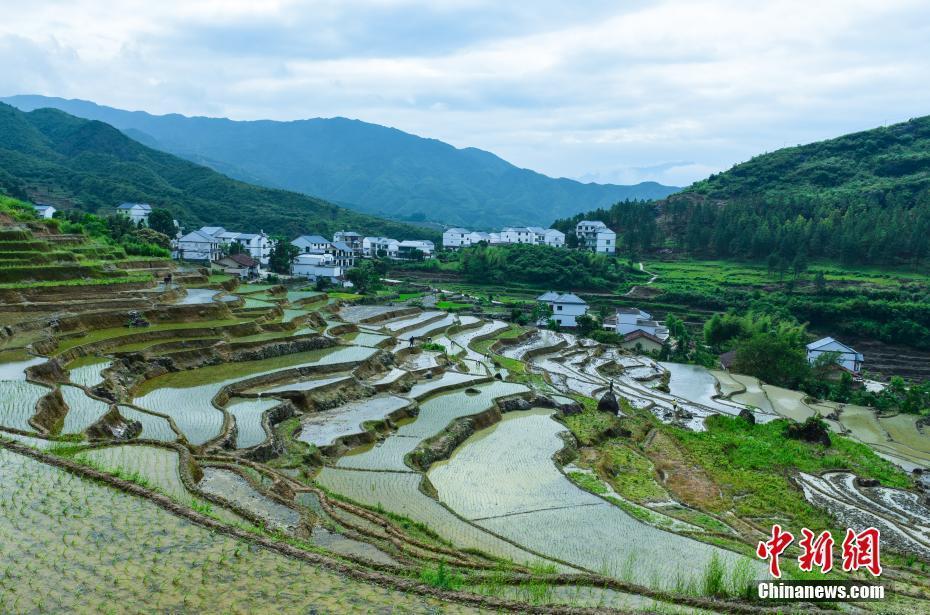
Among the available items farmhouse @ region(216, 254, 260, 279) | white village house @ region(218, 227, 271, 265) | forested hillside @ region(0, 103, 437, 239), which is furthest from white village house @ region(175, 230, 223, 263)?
forested hillside @ region(0, 103, 437, 239)

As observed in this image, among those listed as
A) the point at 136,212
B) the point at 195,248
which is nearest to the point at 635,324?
the point at 195,248

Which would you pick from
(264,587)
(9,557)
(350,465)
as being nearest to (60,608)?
(9,557)

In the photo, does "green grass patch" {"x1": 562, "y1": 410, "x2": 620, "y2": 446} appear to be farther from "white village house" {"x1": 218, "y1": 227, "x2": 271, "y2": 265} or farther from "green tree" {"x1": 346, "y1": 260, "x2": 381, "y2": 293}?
"white village house" {"x1": 218, "y1": 227, "x2": 271, "y2": 265}

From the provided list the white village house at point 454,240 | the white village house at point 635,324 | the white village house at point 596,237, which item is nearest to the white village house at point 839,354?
the white village house at point 635,324

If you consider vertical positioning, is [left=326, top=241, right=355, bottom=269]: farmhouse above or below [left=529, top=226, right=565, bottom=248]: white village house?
below

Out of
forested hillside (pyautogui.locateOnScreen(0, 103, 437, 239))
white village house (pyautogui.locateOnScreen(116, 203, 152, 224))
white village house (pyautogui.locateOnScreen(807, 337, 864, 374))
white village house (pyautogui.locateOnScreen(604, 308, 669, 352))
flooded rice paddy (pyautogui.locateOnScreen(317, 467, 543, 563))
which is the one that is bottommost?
white village house (pyautogui.locateOnScreen(807, 337, 864, 374))

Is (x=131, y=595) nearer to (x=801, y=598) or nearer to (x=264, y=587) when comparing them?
(x=264, y=587)
